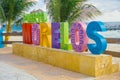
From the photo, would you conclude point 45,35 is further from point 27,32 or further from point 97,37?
point 97,37

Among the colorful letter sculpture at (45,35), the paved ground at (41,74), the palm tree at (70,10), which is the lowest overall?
the paved ground at (41,74)

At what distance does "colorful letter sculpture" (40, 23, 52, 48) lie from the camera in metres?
9.52

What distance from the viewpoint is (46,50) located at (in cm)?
895

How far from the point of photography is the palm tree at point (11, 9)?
14805 mm

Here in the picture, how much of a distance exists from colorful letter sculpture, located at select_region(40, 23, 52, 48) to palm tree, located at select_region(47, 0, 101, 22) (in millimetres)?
3655

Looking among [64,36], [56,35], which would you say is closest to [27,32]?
[56,35]

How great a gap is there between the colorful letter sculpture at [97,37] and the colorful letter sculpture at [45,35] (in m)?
2.35

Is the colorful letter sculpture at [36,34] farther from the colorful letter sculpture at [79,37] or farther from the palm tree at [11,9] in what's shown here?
the palm tree at [11,9]

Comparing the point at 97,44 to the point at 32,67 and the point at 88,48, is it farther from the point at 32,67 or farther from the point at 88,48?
the point at 32,67

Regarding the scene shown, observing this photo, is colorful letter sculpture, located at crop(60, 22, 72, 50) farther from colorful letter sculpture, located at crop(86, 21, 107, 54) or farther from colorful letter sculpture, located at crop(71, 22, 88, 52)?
colorful letter sculpture, located at crop(86, 21, 107, 54)

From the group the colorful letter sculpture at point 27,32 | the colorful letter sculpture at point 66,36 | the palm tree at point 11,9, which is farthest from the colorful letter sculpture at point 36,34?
the palm tree at point 11,9

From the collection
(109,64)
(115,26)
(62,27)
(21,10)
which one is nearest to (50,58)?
(62,27)

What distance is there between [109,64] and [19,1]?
897 centimetres

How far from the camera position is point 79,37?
25.7 feet
